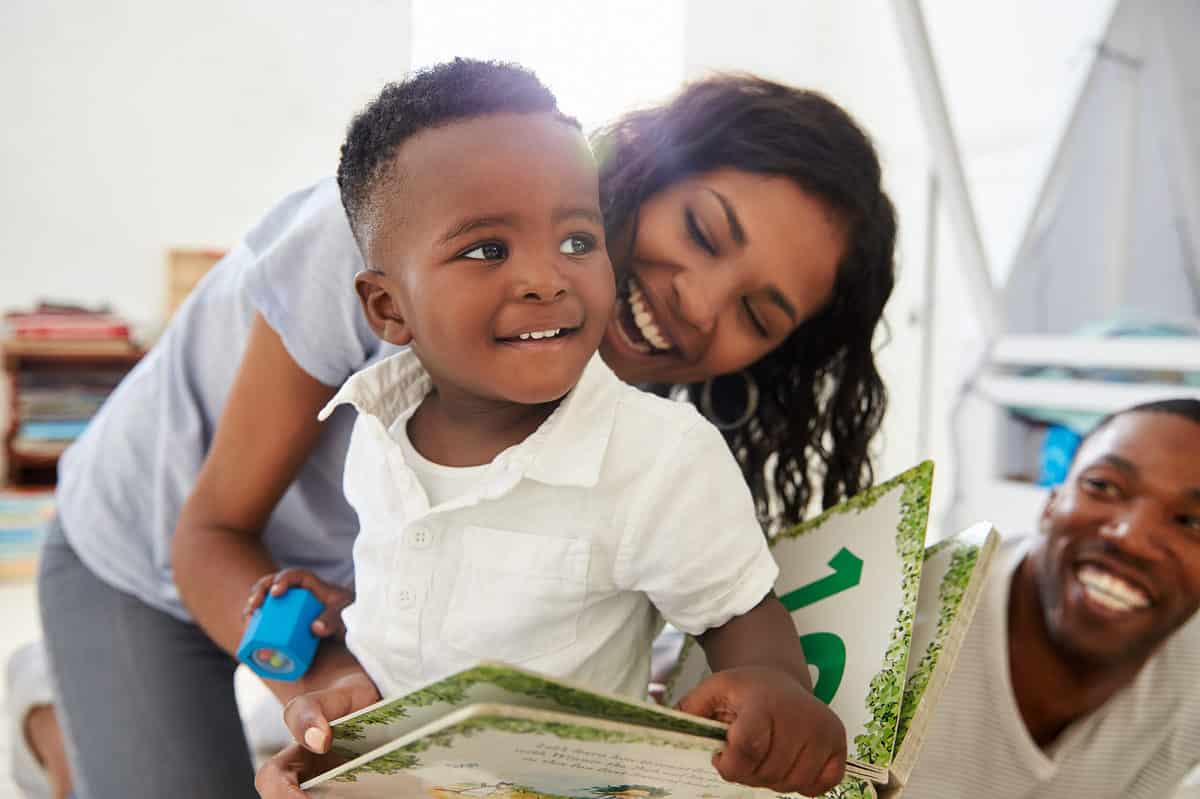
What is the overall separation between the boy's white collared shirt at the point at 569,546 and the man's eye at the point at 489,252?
97 mm

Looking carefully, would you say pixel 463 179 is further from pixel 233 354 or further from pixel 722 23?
pixel 722 23

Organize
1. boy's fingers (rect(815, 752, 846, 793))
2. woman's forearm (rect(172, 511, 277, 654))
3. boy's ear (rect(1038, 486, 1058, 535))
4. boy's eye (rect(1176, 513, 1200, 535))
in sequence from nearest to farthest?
boy's fingers (rect(815, 752, 846, 793)) < woman's forearm (rect(172, 511, 277, 654)) < boy's eye (rect(1176, 513, 1200, 535)) < boy's ear (rect(1038, 486, 1058, 535))

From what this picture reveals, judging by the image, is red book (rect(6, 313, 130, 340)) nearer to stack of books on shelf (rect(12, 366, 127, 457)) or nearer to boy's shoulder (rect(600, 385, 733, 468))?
stack of books on shelf (rect(12, 366, 127, 457))

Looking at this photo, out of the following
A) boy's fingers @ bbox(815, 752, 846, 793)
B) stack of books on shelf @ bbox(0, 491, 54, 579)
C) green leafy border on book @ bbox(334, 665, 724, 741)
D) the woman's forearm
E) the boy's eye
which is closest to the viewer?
green leafy border on book @ bbox(334, 665, 724, 741)

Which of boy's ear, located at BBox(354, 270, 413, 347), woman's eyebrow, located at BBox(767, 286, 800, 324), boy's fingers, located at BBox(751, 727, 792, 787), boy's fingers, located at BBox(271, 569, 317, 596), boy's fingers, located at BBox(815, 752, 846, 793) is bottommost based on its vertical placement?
boy's fingers, located at BBox(271, 569, 317, 596)

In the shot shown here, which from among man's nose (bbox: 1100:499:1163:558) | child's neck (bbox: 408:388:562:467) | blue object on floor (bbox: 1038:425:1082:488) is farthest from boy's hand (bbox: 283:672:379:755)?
blue object on floor (bbox: 1038:425:1082:488)

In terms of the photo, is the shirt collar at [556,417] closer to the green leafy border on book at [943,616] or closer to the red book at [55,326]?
the green leafy border on book at [943,616]

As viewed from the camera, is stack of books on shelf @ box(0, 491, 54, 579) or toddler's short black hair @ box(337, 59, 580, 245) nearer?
toddler's short black hair @ box(337, 59, 580, 245)

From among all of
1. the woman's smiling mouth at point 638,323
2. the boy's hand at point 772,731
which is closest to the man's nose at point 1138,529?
the woman's smiling mouth at point 638,323

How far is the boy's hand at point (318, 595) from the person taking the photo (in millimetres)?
565

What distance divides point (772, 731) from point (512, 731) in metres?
0.13

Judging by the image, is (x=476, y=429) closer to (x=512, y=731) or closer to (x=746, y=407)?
(x=512, y=731)

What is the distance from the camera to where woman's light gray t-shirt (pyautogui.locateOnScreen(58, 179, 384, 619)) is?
0.73m

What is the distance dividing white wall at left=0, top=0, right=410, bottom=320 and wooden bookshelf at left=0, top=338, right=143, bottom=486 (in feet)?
0.54
